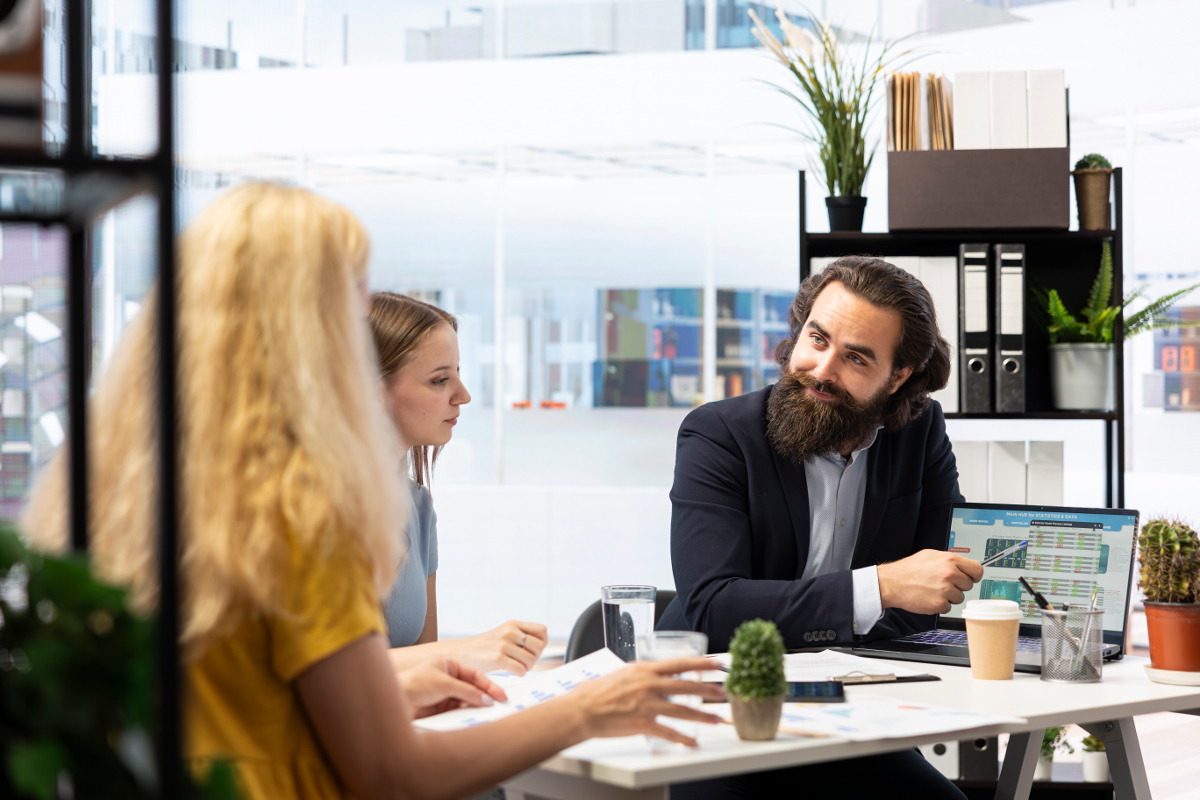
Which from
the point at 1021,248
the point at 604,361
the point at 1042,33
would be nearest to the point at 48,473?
the point at 1021,248

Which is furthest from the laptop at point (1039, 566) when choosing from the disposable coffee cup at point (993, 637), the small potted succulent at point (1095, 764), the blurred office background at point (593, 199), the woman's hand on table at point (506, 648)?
the blurred office background at point (593, 199)

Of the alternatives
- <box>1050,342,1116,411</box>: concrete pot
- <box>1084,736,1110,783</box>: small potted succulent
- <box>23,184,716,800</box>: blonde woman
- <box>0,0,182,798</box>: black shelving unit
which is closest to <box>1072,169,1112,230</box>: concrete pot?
<box>1050,342,1116,411</box>: concrete pot

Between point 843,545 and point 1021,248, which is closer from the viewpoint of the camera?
point 843,545

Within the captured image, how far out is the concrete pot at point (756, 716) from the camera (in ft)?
4.29

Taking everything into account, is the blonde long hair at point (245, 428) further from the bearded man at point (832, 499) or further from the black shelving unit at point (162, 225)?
the bearded man at point (832, 499)

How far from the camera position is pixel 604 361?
20.3 ft

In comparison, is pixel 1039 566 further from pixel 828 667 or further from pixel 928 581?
pixel 828 667

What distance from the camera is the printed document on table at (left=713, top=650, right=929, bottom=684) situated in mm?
1729

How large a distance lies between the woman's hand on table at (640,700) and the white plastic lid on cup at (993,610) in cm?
69

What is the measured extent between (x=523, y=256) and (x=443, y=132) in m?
0.84

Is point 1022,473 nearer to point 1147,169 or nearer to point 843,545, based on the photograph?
point 843,545

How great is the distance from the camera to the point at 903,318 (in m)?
2.41

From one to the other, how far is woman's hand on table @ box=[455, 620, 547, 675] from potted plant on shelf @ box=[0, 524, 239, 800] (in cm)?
98

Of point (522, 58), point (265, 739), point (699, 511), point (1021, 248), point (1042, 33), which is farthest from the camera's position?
point (522, 58)
